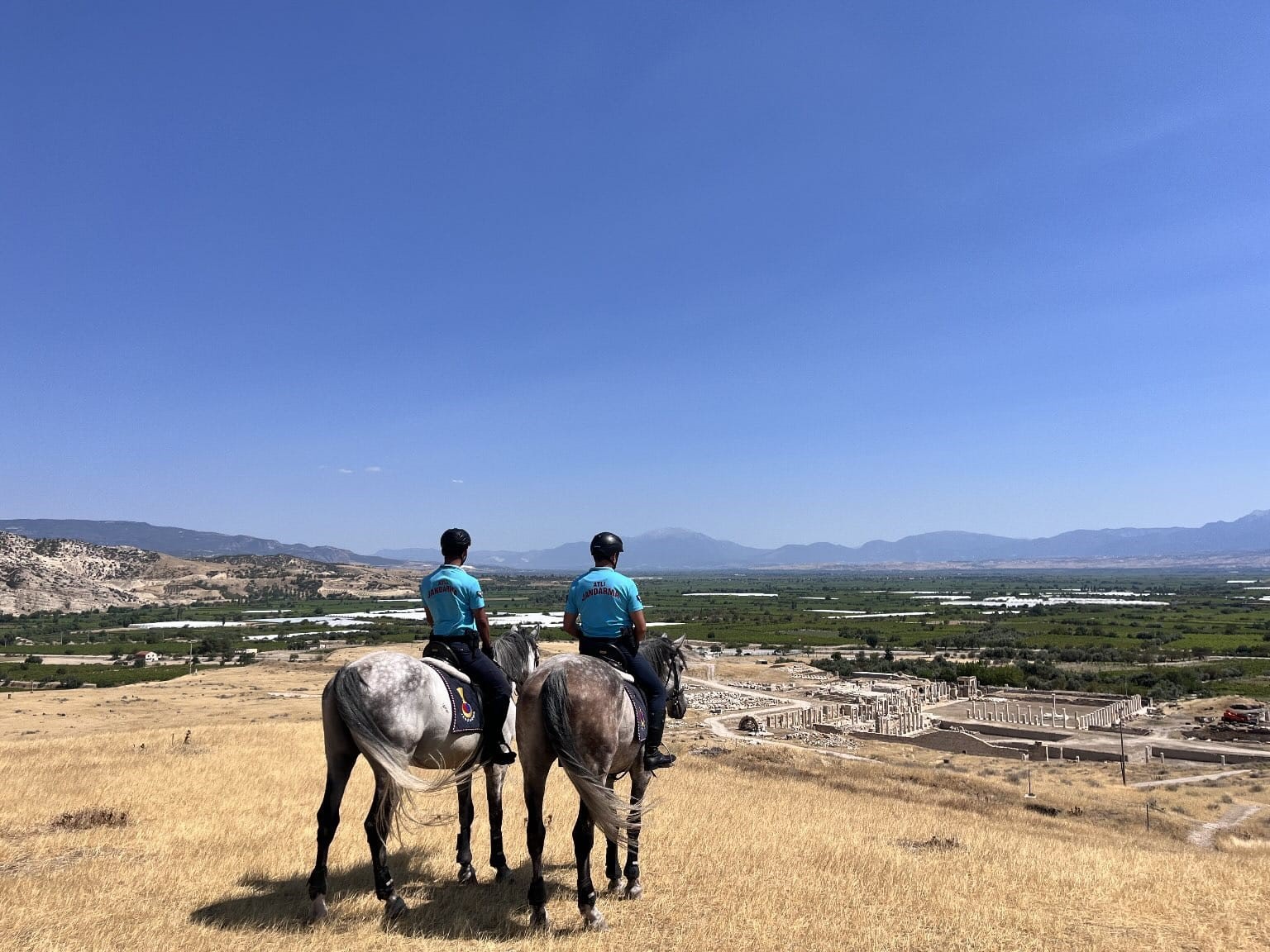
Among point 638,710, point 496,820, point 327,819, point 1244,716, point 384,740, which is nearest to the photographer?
point 384,740

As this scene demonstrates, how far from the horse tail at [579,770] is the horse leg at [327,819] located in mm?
2080

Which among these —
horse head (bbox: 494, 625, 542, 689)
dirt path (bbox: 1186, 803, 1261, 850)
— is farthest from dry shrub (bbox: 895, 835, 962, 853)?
dirt path (bbox: 1186, 803, 1261, 850)

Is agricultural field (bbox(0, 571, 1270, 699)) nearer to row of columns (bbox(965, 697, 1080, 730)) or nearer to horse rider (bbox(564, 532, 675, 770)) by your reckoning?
row of columns (bbox(965, 697, 1080, 730))

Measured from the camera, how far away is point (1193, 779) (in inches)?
1304

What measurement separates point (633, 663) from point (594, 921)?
261 cm

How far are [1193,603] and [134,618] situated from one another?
8029 inches

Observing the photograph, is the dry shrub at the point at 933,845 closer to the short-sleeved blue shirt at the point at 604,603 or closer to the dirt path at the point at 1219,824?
the short-sleeved blue shirt at the point at 604,603

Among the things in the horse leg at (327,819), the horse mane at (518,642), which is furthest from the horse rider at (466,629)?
the horse leg at (327,819)

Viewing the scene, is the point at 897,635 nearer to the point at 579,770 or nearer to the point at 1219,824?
the point at 1219,824

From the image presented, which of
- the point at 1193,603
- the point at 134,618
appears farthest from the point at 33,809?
the point at 1193,603

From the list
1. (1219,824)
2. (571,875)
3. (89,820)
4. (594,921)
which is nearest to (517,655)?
(571,875)

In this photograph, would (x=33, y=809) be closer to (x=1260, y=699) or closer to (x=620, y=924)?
(x=620, y=924)

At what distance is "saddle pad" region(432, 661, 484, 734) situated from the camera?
8.78 m

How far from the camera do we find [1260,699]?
54625 mm
